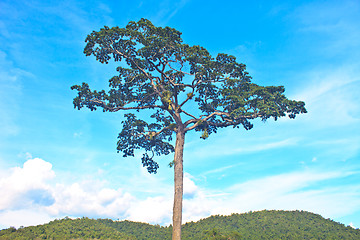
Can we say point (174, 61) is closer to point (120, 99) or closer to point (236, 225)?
point (120, 99)

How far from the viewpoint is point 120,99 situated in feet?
75.9

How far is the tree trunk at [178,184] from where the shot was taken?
1896 cm

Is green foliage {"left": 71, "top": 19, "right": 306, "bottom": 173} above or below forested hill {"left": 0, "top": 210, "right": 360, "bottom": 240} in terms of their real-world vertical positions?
above

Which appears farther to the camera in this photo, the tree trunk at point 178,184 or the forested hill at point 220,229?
the forested hill at point 220,229

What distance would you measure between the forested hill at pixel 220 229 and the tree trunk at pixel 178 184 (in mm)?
5761

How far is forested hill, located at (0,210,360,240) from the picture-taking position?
2355cm

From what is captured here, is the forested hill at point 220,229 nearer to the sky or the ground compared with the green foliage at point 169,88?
nearer to the ground

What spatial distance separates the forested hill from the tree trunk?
18.9ft

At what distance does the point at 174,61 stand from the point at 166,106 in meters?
3.71

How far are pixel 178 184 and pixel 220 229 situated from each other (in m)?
11.5

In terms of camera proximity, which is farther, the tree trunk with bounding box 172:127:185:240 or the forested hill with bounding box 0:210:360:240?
the forested hill with bounding box 0:210:360:240

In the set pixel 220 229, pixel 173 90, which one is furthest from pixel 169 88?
pixel 220 229

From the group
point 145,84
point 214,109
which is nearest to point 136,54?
point 145,84

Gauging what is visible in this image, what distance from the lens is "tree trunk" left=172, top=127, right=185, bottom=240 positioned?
62.2 ft
